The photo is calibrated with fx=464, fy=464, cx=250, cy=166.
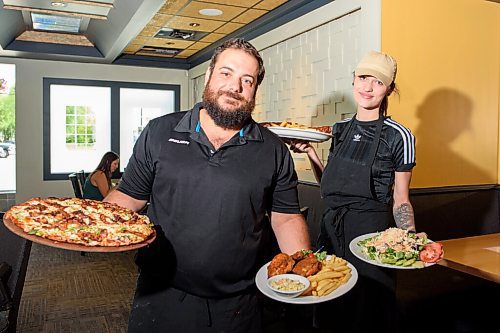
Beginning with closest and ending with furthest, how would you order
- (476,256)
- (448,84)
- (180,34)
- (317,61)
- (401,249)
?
(401,249) < (476,256) < (448,84) < (317,61) < (180,34)

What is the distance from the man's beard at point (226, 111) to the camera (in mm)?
1689

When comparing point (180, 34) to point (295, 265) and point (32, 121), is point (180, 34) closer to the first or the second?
point (32, 121)

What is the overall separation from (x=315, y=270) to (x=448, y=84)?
244 centimetres

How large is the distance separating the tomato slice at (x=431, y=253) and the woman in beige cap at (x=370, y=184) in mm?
339

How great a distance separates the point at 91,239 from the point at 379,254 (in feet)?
3.52

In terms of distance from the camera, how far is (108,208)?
5.18ft

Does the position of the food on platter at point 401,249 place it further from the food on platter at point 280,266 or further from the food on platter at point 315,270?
the food on platter at point 280,266

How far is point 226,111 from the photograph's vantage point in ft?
5.55

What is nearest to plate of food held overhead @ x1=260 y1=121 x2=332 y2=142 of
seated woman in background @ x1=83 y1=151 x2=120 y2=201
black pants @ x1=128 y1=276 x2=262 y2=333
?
black pants @ x1=128 y1=276 x2=262 y2=333

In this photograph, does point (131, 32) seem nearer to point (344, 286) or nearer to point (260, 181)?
point (260, 181)

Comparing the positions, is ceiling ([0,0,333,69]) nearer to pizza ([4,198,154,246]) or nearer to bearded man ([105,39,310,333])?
bearded man ([105,39,310,333])

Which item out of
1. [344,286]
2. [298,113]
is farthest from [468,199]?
[344,286]

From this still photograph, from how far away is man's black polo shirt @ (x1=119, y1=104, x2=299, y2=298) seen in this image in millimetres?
1608

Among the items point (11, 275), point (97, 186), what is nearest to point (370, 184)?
point (11, 275)
